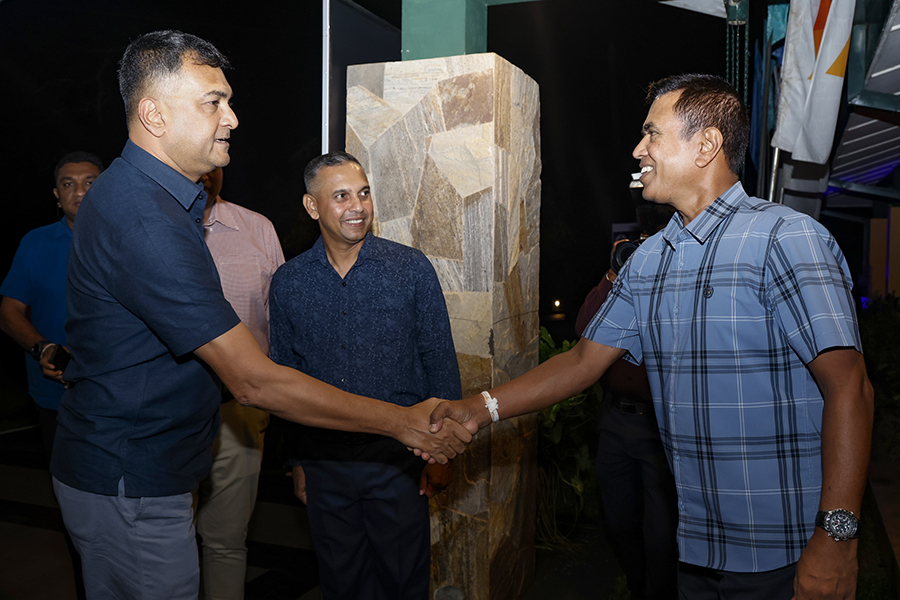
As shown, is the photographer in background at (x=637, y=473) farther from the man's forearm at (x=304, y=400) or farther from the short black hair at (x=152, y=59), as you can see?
the short black hair at (x=152, y=59)

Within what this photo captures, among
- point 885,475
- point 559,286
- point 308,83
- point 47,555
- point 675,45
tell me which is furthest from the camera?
point 559,286

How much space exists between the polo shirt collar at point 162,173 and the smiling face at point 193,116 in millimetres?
69

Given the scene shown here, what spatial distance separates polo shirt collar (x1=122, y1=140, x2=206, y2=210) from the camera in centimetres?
177

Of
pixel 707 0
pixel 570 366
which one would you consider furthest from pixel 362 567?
pixel 707 0

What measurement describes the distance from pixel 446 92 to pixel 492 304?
99cm

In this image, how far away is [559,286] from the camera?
42.2 feet

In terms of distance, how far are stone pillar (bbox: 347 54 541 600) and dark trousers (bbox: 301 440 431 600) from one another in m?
0.47

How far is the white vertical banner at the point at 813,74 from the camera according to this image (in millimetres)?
3371

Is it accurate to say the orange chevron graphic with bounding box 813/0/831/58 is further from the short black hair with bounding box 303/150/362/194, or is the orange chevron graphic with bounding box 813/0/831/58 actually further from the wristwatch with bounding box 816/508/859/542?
the wristwatch with bounding box 816/508/859/542

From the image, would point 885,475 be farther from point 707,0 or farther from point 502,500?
point 707,0

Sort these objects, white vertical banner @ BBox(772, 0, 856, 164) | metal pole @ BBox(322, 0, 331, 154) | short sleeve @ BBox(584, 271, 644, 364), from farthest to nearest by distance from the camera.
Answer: metal pole @ BBox(322, 0, 331, 154), white vertical banner @ BBox(772, 0, 856, 164), short sleeve @ BBox(584, 271, 644, 364)

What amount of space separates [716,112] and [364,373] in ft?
5.09

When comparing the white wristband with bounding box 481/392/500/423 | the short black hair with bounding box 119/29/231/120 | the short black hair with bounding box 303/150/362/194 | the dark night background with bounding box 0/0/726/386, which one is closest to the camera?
the short black hair with bounding box 119/29/231/120

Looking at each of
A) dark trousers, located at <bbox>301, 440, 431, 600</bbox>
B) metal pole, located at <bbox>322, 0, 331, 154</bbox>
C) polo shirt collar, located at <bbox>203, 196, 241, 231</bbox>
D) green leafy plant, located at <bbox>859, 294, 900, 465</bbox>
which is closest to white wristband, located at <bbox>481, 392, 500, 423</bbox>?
dark trousers, located at <bbox>301, 440, 431, 600</bbox>
